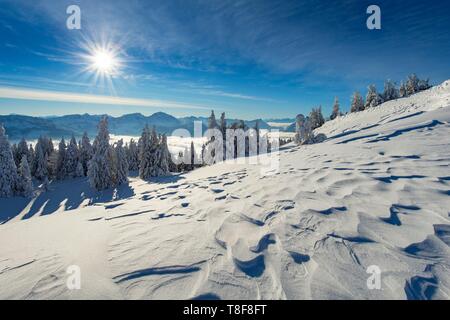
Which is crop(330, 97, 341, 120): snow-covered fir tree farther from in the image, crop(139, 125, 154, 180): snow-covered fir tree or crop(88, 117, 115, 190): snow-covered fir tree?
crop(88, 117, 115, 190): snow-covered fir tree

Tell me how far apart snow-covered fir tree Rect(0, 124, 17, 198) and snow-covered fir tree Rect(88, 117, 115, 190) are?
10.3 metres

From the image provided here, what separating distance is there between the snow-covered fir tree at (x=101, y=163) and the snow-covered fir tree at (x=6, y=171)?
33.7ft

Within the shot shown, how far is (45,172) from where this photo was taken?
54.8 meters

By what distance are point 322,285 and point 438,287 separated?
130 cm

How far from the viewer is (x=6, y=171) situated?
3203 cm

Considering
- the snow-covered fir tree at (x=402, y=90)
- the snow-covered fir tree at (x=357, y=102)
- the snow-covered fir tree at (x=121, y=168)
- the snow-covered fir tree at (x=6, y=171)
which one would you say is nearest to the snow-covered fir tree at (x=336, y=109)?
the snow-covered fir tree at (x=357, y=102)

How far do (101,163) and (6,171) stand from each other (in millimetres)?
12620

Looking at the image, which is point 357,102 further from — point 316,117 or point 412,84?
point 412,84

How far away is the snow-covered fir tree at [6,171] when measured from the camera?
31.4 m

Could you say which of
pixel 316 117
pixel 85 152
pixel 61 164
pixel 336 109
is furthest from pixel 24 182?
pixel 336 109

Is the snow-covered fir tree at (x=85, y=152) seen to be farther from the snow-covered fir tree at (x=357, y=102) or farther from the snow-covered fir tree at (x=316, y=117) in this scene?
the snow-covered fir tree at (x=357, y=102)

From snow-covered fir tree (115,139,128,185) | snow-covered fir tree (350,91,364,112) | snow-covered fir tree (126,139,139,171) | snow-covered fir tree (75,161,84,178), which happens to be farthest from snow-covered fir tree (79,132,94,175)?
snow-covered fir tree (350,91,364,112)

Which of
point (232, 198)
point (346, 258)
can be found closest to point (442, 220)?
point (346, 258)

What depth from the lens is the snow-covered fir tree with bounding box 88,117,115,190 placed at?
34125 millimetres
